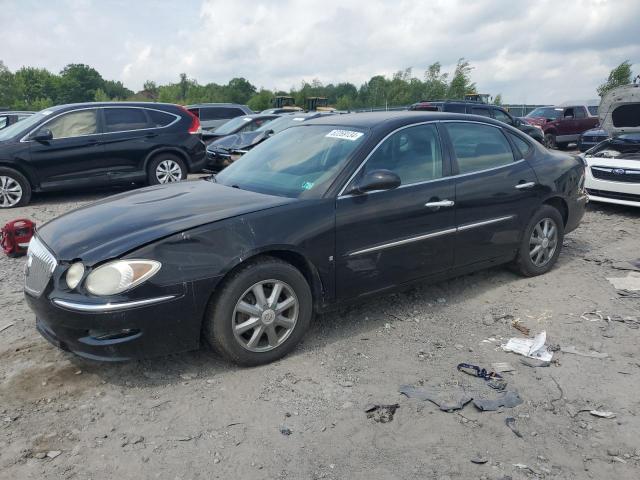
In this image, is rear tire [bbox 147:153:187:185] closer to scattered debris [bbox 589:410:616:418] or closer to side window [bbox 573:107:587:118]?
scattered debris [bbox 589:410:616:418]

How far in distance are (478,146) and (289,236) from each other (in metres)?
2.23

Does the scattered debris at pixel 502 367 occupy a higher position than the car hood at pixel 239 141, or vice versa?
the car hood at pixel 239 141

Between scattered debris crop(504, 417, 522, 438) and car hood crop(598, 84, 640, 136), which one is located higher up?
car hood crop(598, 84, 640, 136)

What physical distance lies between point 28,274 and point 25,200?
250 inches

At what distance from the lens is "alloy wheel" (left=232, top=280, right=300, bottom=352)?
3400 millimetres

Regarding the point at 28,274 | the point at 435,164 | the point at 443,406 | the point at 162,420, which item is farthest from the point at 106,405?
the point at 435,164

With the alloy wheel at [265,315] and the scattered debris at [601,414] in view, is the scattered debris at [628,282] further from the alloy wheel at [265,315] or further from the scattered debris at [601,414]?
the alloy wheel at [265,315]

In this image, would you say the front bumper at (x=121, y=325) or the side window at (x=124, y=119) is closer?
the front bumper at (x=121, y=325)

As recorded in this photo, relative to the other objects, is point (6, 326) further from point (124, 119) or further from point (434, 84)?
point (434, 84)

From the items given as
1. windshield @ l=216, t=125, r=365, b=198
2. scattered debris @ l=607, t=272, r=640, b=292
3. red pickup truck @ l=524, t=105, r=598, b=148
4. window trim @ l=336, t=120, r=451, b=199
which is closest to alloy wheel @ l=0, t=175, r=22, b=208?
windshield @ l=216, t=125, r=365, b=198

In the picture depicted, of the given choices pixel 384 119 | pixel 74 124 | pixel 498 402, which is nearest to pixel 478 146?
pixel 384 119

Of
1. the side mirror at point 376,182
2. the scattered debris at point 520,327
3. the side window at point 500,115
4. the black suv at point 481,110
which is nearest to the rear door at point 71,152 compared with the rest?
the side mirror at point 376,182

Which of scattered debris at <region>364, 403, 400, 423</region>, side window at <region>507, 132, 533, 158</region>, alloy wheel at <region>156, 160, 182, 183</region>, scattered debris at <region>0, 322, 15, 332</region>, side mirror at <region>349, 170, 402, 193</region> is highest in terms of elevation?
side window at <region>507, 132, 533, 158</region>

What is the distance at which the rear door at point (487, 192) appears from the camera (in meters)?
4.52
